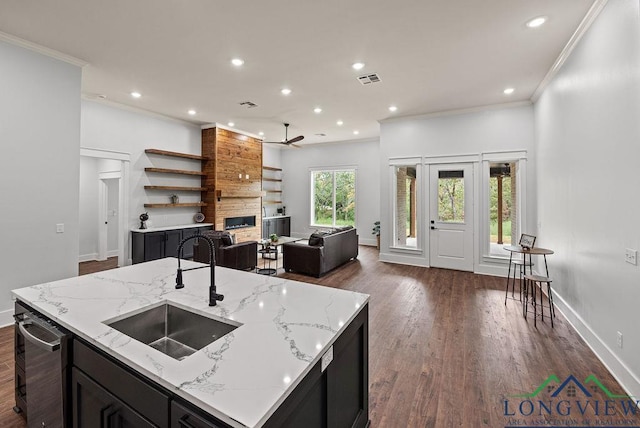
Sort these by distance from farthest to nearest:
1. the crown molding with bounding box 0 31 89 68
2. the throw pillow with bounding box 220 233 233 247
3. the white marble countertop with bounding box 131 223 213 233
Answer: the white marble countertop with bounding box 131 223 213 233
the throw pillow with bounding box 220 233 233 247
the crown molding with bounding box 0 31 89 68

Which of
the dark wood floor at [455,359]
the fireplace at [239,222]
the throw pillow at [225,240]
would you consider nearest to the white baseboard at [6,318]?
the dark wood floor at [455,359]

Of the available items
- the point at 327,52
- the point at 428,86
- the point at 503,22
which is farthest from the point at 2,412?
the point at 428,86

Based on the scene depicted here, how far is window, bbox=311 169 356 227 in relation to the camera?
959 cm

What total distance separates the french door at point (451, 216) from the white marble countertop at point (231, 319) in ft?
16.0

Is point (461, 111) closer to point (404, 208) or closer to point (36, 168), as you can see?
point (404, 208)

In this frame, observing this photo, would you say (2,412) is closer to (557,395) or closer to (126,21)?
(126,21)

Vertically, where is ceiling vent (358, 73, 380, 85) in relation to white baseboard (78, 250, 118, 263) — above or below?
above

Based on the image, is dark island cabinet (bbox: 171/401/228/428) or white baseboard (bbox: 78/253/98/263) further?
white baseboard (bbox: 78/253/98/263)

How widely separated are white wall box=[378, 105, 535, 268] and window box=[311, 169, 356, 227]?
2.86 metres

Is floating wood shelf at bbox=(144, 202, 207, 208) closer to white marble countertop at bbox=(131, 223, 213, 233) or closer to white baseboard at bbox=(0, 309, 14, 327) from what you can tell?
white marble countertop at bbox=(131, 223, 213, 233)

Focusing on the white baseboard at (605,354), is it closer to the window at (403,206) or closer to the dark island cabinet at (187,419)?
the dark island cabinet at (187,419)

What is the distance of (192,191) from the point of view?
23.6 feet

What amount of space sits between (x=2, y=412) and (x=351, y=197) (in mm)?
8420

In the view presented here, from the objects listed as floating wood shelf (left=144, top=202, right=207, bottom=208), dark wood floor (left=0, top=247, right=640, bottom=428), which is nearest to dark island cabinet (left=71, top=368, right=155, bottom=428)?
dark wood floor (left=0, top=247, right=640, bottom=428)
